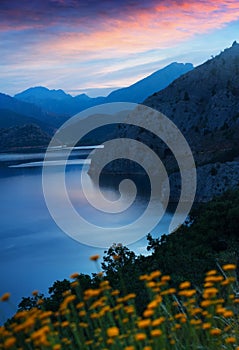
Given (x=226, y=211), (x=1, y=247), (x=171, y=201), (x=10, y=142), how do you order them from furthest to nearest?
(x=10, y=142)
(x=171, y=201)
(x=1, y=247)
(x=226, y=211)

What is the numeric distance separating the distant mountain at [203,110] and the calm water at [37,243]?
422 inches

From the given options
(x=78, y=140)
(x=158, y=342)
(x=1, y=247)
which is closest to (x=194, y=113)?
(x=1, y=247)

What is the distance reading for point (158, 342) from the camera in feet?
10.2

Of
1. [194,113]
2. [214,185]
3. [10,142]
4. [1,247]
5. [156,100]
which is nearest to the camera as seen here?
[1,247]

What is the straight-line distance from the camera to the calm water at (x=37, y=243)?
21.5 metres

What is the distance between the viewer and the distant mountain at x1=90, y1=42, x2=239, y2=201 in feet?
176

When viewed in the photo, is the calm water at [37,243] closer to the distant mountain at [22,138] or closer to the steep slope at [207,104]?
the steep slope at [207,104]

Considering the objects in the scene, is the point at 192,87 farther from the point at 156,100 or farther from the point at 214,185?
the point at 214,185

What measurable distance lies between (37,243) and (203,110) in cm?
3975

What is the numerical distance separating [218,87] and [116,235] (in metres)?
39.5

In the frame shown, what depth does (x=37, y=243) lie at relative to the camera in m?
28.6

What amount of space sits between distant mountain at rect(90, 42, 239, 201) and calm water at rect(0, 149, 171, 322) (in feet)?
35.2

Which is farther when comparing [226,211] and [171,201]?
[171,201]

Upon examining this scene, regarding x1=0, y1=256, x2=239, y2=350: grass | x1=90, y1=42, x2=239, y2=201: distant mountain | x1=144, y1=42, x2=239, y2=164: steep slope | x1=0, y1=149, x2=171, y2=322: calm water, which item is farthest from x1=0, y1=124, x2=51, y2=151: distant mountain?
x1=0, y1=256, x2=239, y2=350: grass
